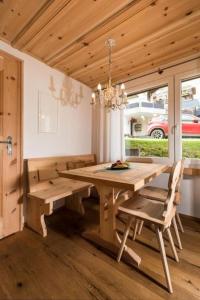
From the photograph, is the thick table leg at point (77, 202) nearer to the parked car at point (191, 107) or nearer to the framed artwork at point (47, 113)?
the framed artwork at point (47, 113)

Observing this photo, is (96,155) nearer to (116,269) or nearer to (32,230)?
(32,230)

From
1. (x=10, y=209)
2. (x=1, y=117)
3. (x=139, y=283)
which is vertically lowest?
(x=139, y=283)

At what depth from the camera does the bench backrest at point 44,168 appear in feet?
7.14

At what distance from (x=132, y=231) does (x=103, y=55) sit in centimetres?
231

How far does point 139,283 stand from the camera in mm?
1315

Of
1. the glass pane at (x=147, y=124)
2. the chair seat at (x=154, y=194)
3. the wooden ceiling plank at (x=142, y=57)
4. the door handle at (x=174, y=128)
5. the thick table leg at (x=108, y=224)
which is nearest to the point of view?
the thick table leg at (x=108, y=224)

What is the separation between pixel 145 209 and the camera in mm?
1562

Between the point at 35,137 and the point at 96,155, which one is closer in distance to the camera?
the point at 35,137

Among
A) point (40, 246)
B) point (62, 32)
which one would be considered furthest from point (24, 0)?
point (40, 246)

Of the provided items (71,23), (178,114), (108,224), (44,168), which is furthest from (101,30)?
(108,224)

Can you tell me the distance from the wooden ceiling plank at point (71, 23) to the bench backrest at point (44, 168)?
1.45 m

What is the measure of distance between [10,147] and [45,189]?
27.0 inches

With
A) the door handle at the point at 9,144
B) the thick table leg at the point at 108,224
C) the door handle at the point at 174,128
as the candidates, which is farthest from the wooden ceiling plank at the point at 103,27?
the thick table leg at the point at 108,224

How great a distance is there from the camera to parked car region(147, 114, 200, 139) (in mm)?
2410
